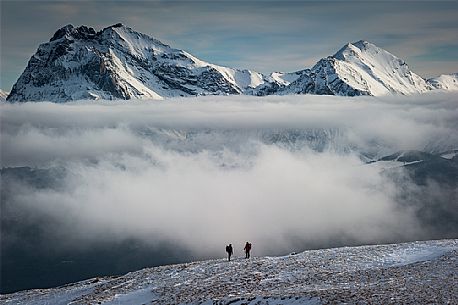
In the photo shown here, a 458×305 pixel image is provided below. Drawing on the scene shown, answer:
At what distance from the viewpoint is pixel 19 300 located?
61.6 m

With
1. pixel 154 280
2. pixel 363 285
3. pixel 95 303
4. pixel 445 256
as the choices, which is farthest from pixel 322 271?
pixel 95 303

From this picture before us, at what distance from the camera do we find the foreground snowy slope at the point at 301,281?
1501 inches

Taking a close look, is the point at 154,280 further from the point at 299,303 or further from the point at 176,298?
the point at 299,303

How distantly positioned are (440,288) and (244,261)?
24.6m

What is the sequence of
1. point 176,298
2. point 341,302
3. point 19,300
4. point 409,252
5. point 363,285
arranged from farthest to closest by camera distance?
point 19,300 → point 409,252 → point 176,298 → point 363,285 → point 341,302

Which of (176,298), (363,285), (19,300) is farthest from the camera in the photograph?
(19,300)

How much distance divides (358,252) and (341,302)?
73.1 feet

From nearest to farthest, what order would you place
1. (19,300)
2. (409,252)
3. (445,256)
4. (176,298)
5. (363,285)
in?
(363,285) < (176,298) < (445,256) < (409,252) < (19,300)

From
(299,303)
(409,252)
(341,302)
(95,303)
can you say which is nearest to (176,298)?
(95,303)

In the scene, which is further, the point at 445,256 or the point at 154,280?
the point at 154,280

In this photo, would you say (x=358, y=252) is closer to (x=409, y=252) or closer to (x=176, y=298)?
(x=409, y=252)

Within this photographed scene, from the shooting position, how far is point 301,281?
153 feet

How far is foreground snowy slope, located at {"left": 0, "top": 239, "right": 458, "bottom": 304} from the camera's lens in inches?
1501

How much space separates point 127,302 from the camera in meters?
48.6
